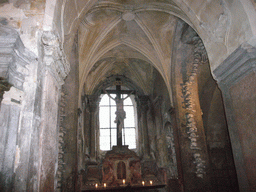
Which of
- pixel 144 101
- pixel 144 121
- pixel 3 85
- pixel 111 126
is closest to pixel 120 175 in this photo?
pixel 144 121

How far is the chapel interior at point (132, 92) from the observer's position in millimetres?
2570

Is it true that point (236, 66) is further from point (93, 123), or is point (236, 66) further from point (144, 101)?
point (93, 123)

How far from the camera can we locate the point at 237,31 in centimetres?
357

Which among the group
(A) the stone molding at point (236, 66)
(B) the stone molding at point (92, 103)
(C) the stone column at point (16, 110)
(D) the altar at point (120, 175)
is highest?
(B) the stone molding at point (92, 103)

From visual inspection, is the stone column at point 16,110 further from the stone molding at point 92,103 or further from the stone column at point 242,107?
the stone molding at point 92,103

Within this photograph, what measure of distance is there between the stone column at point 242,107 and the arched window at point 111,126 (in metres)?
9.28

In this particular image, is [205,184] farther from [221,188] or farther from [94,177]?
[94,177]

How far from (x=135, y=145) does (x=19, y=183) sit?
10650mm

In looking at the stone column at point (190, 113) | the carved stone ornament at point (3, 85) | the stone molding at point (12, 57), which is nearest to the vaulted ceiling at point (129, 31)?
the stone column at point (190, 113)

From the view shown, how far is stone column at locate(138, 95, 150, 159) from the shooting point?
11.5 meters

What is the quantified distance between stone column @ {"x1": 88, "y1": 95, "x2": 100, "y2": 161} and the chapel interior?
55mm

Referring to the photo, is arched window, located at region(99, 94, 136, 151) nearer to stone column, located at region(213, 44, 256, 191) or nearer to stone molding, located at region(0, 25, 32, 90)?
stone column, located at region(213, 44, 256, 191)

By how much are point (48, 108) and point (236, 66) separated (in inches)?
120

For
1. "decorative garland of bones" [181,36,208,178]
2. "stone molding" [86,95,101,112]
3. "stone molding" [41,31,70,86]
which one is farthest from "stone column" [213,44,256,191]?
"stone molding" [86,95,101,112]
